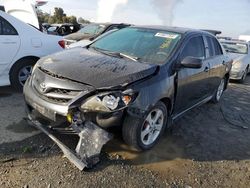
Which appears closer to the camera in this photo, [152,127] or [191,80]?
[152,127]

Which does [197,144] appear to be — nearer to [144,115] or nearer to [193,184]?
[193,184]

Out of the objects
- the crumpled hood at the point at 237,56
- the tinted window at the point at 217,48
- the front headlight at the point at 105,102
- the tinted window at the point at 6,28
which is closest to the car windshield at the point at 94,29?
the crumpled hood at the point at 237,56

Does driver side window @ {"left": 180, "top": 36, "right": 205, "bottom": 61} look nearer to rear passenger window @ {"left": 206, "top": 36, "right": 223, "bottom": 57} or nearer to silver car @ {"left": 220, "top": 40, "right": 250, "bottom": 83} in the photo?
rear passenger window @ {"left": 206, "top": 36, "right": 223, "bottom": 57}

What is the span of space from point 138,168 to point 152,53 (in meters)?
1.65

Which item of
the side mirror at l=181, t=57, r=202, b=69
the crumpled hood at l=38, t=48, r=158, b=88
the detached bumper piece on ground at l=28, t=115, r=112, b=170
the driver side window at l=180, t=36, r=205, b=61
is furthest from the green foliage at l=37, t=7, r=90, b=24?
the detached bumper piece on ground at l=28, t=115, r=112, b=170

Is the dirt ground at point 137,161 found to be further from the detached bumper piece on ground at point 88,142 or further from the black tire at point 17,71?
the black tire at point 17,71

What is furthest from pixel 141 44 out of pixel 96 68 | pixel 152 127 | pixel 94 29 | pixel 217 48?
pixel 94 29

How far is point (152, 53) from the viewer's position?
12.8 ft

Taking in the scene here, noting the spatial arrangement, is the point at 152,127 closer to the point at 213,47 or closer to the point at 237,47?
the point at 213,47

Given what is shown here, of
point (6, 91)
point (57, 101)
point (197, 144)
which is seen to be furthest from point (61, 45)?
point (197, 144)

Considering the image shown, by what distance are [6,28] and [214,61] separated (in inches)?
158

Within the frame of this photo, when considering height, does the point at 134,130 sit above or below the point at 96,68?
below

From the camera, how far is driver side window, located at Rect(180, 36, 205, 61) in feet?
13.4

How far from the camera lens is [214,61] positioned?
5.18m
